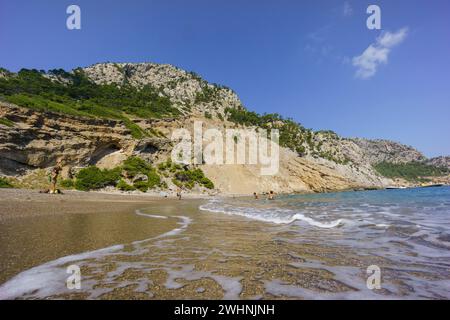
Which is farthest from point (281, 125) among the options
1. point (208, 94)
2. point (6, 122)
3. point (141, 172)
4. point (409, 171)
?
point (409, 171)

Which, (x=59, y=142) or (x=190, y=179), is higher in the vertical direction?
(x=59, y=142)

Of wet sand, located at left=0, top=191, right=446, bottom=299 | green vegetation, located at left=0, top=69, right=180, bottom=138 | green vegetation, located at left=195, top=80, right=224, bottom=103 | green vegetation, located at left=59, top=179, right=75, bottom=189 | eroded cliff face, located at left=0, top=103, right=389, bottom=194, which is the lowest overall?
wet sand, located at left=0, top=191, right=446, bottom=299

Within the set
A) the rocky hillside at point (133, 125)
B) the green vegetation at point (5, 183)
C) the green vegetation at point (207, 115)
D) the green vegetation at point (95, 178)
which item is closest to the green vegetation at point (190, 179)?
the rocky hillside at point (133, 125)

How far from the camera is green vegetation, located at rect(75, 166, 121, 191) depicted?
3656 cm

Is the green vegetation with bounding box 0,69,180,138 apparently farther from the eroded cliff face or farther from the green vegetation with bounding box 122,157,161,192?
the green vegetation with bounding box 122,157,161,192

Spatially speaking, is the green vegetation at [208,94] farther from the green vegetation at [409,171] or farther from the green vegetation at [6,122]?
the green vegetation at [409,171]

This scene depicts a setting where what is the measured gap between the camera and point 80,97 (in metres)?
72.1

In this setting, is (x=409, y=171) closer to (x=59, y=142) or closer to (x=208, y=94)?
(x=208, y=94)

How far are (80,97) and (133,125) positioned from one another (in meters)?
27.2

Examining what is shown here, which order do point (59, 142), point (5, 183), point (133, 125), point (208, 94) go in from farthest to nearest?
point (208, 94), point (133, 125), point (59, 142), point (5, 183)

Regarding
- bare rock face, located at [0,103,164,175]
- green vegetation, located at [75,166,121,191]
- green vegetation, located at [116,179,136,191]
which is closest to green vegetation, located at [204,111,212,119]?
bare rock face, located at [0,103,164,175]

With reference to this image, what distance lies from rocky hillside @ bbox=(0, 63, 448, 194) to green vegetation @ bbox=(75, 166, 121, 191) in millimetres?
2393

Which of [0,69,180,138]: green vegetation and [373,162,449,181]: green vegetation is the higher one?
[0,69,180,138]: green vegetation
